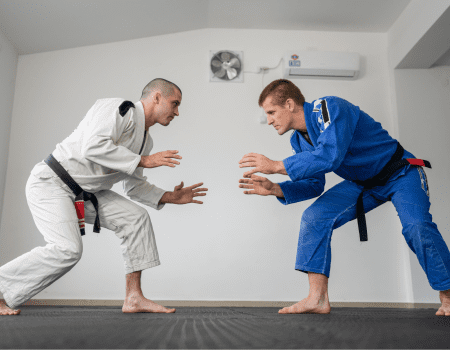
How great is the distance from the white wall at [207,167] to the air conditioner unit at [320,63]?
0.13m

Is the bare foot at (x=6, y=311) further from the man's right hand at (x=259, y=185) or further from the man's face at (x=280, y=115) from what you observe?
the man's face at (x=280, y=115)

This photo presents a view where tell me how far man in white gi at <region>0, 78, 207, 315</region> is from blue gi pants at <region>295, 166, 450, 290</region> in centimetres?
72

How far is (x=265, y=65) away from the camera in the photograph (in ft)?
12.1

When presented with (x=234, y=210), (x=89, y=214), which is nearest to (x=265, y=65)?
(x=234, y=210)

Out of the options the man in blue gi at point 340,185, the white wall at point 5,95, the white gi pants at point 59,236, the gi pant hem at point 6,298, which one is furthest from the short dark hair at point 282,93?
the white wall at point 5,95

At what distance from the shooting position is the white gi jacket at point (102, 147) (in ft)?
5.76

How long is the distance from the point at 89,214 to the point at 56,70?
2178mm

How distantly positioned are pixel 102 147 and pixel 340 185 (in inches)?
48.7

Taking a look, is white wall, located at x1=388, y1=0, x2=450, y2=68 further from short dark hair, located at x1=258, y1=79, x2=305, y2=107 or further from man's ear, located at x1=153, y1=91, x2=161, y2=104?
man's ear, located at x1=153, y1=91, x2=161, y2=104

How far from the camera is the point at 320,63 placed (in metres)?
3.60

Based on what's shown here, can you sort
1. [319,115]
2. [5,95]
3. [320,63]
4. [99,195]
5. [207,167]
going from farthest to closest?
1. [320,63]
2. [207,167]
3. [5,95]
4. [99,195]
5. [319,115]

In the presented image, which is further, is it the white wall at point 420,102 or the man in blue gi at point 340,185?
the white wall at point 420,102

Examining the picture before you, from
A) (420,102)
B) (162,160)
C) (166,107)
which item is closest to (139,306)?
(162,160)

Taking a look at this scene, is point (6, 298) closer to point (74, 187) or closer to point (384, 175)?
point (74, 187)
